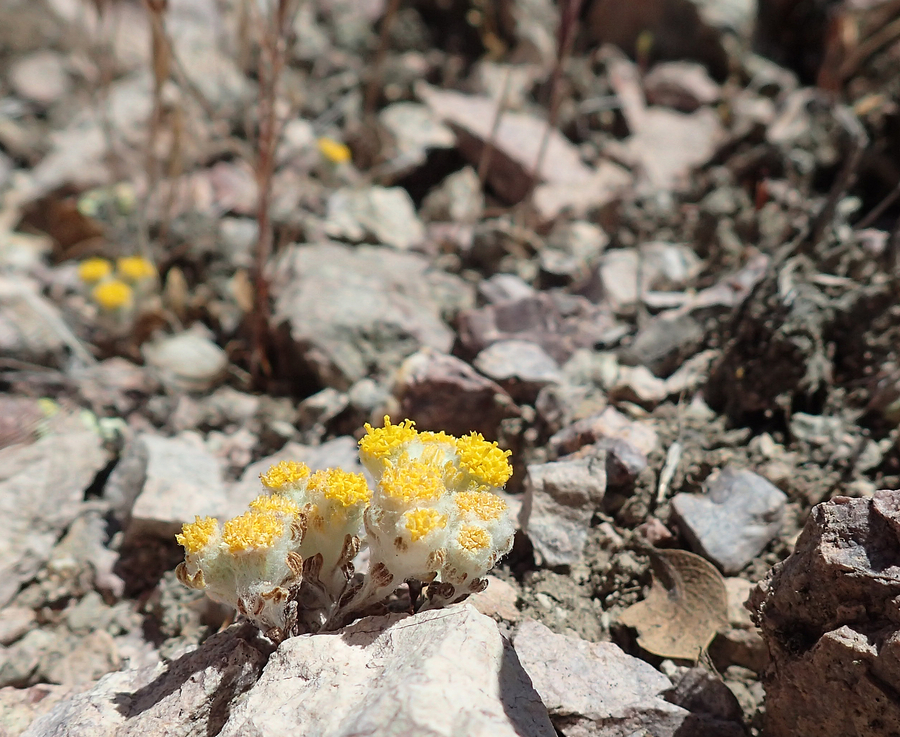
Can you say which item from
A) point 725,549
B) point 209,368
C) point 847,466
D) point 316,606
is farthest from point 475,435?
point 209,368

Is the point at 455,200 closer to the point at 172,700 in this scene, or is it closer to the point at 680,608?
the point at 680,608

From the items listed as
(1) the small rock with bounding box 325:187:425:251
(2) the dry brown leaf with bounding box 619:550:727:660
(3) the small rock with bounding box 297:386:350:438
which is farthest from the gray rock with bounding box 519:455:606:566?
(1) the small rock with bounding box 325:187:425:251

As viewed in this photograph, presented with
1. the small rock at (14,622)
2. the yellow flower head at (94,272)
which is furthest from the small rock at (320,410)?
the yellow flower head at (94,272)

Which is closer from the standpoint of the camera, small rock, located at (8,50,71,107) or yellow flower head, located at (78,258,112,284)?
yellow flower head, located at (78,258,112,284)

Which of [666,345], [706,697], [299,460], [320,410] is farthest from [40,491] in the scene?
[666,345]

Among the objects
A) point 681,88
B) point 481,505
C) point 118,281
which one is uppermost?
point 681,88

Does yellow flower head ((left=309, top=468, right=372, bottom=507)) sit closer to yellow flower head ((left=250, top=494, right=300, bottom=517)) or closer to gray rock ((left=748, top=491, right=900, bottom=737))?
yellow flower head ((left=250, top=494, right=300, bottom=517))

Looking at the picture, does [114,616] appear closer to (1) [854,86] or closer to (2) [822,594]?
(2) [822,594]
